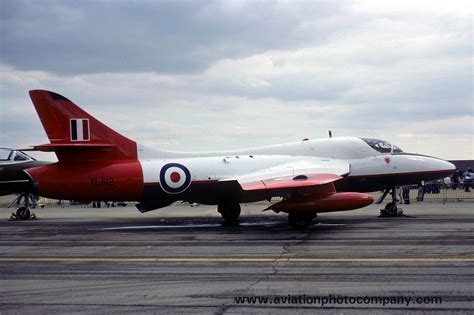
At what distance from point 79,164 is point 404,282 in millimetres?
12474

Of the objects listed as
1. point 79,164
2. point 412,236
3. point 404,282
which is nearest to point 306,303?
point 404,282

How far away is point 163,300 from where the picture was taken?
763 centimetres

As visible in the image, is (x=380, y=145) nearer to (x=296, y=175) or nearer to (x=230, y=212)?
(x=296, y=175)

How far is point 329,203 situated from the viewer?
15.8 m

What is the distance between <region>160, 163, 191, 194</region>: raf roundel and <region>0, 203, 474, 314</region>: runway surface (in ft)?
5.46

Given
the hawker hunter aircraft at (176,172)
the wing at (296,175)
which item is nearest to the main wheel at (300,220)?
the hawker hunter aircraft at (176,172)

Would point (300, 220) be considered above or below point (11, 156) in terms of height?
below

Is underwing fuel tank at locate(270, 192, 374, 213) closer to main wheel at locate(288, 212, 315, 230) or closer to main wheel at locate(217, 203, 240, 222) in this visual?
main wheel at locate(288, 212, 315, 230)

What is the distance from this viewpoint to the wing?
1620 cm

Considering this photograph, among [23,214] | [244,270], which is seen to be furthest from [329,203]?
[23,214]

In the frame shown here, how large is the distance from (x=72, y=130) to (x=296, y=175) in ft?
25.7

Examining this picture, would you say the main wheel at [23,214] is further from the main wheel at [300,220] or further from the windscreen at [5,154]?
the main wheel at [300,220]

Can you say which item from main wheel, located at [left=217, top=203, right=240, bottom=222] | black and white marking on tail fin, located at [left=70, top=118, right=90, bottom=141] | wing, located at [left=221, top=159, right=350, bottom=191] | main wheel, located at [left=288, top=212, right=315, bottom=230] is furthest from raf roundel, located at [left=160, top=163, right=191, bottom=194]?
main wheel, located at [left=288, top=212, right=315, bottom=230]

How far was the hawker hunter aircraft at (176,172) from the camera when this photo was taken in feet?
54.0
